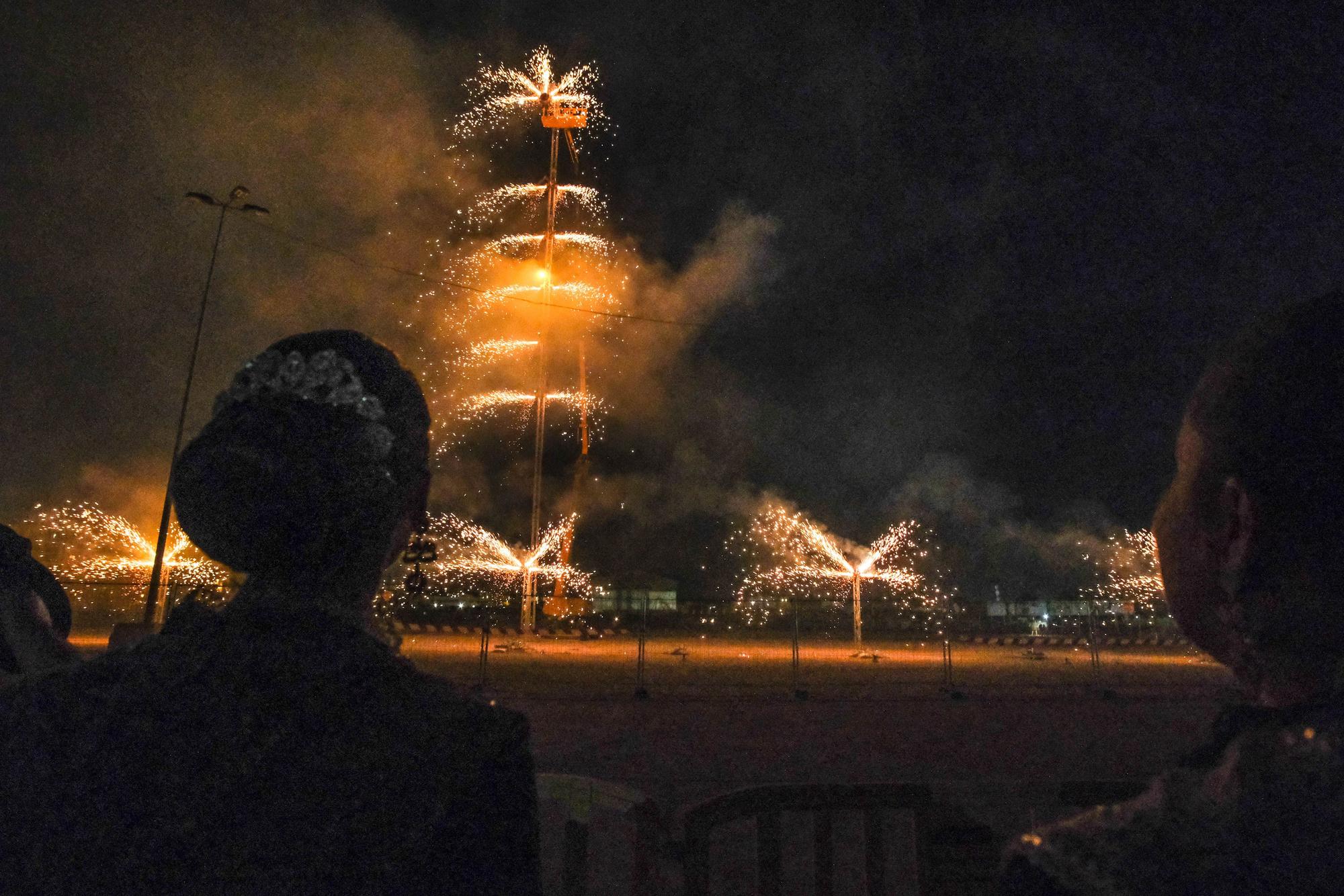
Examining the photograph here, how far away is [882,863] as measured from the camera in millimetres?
3246

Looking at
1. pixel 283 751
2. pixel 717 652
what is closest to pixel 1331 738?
pixel 283 751

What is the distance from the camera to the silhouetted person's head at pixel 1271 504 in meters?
0.91

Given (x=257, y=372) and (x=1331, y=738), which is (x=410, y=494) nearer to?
(x=257, y=372)

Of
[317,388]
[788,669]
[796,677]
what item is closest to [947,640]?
[796,677]

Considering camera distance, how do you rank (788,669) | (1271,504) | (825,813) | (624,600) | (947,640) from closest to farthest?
(1271,504)
(825,813)
(947,640)
(788,669)
(624,600)

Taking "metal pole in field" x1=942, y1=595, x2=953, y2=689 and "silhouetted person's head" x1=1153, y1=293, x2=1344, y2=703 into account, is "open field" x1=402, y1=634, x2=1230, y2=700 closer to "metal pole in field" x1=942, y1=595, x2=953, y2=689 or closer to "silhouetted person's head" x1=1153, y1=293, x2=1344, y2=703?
"metal pole in field" x1=942, y1=595, x2=953, y2=689

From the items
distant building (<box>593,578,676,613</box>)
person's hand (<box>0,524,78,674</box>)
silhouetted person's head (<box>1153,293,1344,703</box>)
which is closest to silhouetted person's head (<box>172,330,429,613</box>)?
person's hand (<box>0,524,78,674</box>)

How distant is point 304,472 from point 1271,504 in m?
1.28

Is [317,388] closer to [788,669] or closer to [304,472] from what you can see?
[304,472]

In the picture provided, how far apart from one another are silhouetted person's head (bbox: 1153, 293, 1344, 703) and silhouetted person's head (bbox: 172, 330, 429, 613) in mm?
1143

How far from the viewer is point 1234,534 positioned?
98 centimetres

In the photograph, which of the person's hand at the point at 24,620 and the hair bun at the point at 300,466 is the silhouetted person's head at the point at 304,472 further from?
the person's hand at the point at 24,620

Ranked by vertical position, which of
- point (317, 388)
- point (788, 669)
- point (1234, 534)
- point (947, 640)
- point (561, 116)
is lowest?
point (788, 669)

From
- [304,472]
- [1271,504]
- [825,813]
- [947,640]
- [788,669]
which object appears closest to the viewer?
[1271,504]
